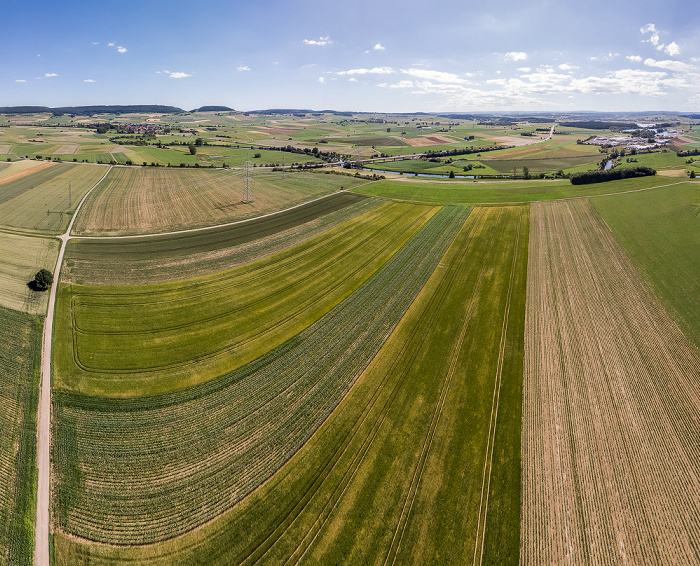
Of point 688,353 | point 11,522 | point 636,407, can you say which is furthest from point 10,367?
point 688,353

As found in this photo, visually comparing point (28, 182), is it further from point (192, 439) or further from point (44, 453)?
point (192, 439)

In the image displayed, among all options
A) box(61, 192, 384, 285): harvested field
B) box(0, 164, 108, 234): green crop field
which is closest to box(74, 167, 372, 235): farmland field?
box(0, 164, 108, 234): green crop field

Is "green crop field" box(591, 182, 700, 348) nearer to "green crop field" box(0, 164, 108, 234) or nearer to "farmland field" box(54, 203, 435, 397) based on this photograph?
"farmland field" box(54, 203, 435, 397)

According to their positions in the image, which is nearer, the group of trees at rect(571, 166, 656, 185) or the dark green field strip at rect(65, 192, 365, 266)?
the dark green field strip at rect(65, 192, 365, 266)

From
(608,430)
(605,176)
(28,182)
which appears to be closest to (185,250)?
(608,430)

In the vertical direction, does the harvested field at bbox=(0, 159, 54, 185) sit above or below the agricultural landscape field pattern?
above
